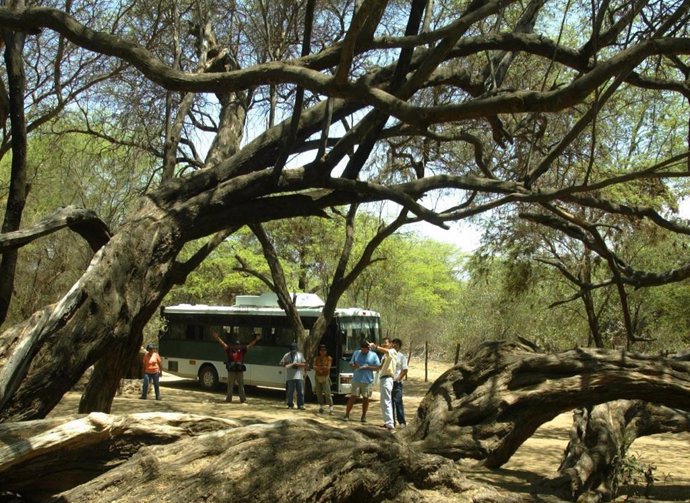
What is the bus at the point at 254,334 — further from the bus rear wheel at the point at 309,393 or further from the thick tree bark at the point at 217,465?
the thick tree bark at the point at 217,465

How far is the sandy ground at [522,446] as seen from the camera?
726 cm

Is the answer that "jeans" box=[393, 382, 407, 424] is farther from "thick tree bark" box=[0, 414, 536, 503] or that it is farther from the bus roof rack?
the bus roof rack

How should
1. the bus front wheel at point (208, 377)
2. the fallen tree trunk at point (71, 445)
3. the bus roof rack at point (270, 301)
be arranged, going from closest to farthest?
the fallen tree trunk at point (71, 445) < the bus roof rack at point (270, 301) < the bus front wheel at point (208, 377)

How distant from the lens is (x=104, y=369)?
667cm

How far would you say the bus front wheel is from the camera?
71.2 feet

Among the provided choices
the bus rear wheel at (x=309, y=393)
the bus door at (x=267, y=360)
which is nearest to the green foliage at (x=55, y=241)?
the bus door at (x=267, y=360)

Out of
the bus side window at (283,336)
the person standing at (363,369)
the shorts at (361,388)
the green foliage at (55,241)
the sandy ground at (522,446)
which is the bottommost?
the sandy ground at (522,446)

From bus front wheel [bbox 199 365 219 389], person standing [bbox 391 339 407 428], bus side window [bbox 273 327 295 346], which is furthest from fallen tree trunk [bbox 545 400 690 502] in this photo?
bus front wheel [bbox 199 365 219 389]

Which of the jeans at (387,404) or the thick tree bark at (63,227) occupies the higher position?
the thick tree bark at (63,227)

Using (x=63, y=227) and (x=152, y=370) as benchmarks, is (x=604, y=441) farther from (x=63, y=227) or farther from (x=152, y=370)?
(x=152, y=370)

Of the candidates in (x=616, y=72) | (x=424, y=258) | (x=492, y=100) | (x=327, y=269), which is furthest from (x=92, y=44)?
(x=424, y=258)

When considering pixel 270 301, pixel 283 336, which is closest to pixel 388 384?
pixel 283 336

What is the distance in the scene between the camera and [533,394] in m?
6.47

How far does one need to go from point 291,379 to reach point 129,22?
8446mm
